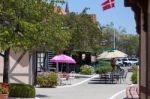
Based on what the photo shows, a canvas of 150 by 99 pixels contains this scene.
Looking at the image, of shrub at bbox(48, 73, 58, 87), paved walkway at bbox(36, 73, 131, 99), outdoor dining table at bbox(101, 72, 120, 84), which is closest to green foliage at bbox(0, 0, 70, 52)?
paved walkway at bbox(36, 73, 131, 99)

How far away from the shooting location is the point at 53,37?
2752 centimetres

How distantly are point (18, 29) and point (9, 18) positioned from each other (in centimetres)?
82

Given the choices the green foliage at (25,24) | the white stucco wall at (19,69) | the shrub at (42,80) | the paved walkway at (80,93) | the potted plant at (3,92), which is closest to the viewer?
the potted plant at (3,92)

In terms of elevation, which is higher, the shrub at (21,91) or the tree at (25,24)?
the tree at (25,24)

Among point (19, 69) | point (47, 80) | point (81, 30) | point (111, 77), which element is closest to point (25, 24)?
point (19, 69)

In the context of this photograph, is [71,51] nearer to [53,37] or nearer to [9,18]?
[53,37]

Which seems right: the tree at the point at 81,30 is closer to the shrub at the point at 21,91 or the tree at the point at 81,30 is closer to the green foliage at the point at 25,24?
the green foliage at the point at 25,24

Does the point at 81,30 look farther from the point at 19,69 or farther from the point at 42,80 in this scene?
the point at 19,69

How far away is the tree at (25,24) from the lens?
77.5 ft

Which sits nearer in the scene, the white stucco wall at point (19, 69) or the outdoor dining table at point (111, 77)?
the white stucco wall at point (19, 69)

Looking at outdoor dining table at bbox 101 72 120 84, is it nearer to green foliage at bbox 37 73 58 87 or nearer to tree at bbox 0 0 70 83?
green foliage at bbox 37 73 58 87

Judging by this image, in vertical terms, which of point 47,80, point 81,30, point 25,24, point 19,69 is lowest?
point 47,80

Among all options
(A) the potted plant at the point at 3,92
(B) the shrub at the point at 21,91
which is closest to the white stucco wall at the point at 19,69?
(B) the shrub at the point at 21,91

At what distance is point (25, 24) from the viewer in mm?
24062
